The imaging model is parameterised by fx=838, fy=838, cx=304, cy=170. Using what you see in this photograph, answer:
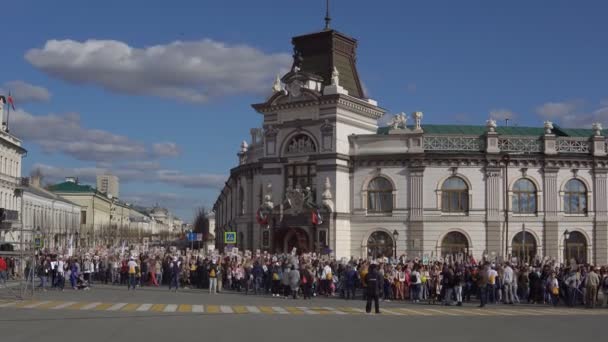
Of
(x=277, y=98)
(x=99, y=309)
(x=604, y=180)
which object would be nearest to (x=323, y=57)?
(x=277, y=98)

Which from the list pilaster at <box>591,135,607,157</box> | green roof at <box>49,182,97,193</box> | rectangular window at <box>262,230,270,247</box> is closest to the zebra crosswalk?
pilaster at <box>591,135,607,157</box>

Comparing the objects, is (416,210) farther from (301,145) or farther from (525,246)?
(301,145)

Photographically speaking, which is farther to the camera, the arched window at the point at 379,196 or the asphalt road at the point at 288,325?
the arched window at the point at 379,196

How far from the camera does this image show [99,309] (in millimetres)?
27797

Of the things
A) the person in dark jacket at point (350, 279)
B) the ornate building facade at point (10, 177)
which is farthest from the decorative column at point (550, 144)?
the ornate building facade at point (10, 177)

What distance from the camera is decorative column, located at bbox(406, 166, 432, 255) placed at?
175 ft

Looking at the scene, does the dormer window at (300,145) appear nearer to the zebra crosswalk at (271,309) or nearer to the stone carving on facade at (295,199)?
the stone carving on facade at (295,199)

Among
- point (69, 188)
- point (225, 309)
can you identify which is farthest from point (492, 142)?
point (69, 188)

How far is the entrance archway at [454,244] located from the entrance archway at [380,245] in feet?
11.0

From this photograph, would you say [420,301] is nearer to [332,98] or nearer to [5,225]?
[332,98]

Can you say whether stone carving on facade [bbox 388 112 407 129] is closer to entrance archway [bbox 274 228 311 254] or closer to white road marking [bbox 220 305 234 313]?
entrance archway [bbox 274 228 311 254]

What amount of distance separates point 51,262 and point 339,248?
1906cm

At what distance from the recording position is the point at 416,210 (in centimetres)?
5350

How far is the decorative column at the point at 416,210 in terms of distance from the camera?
53.3 metres
